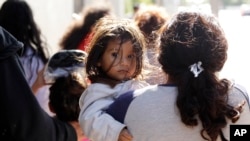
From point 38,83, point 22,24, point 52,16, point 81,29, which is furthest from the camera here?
point 52,16

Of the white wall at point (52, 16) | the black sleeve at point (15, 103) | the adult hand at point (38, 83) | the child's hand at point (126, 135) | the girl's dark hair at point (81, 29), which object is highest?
the black sleeve at point (15, 103)

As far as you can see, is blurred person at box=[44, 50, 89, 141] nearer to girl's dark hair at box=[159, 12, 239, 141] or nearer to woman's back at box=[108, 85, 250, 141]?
woman's back at box=[108, 85, 250, 141]

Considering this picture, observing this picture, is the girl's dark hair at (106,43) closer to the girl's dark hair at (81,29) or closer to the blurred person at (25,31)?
the blurred person at (25,31)

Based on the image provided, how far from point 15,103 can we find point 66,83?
41.9 inches

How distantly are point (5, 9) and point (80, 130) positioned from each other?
6.76ft

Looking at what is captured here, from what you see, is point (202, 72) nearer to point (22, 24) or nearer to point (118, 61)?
point (118, 61)

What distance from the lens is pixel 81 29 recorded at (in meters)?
4.57

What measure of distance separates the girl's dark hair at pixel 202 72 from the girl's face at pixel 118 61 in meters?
0.38

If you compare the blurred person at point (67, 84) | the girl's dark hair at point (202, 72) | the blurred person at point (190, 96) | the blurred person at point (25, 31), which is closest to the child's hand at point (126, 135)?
the blurred person at point (190, 96)

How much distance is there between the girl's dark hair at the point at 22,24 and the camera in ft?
13.8

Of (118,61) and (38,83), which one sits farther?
(38,83)

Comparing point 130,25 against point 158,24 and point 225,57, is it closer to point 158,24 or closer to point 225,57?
point 225,57

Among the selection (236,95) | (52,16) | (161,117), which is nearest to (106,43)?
(161,117)

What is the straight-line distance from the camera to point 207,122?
1.99 meters
